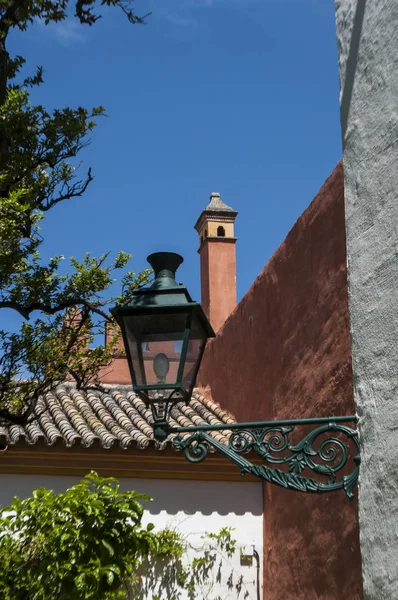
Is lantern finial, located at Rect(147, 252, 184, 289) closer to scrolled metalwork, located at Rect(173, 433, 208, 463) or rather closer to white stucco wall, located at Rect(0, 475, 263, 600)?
scrolled metalwork, located at Rect(173, 433, 208, 463)

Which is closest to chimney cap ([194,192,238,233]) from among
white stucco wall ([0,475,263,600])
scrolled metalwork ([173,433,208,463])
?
white stucco wall ([0,475,263,600])

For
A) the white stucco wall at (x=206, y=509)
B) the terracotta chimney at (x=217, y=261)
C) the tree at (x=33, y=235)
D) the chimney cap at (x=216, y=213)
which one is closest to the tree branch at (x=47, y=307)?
the tree at (x=33, y=235)

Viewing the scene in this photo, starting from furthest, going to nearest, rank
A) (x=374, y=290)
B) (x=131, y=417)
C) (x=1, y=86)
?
(x=131, y=417) < (x=1, y=86) < (x=374, y=290)

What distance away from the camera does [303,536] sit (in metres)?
8.59

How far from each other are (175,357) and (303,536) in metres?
4.92

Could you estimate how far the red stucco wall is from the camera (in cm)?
781

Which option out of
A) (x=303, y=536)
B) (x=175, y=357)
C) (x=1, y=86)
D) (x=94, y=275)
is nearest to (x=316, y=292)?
(x=303, y=536)

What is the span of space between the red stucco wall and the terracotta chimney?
9.94 ft

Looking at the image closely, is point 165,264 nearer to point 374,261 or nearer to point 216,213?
point 374,261

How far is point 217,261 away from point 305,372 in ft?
18.9

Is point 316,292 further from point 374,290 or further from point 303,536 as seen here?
point 374,290

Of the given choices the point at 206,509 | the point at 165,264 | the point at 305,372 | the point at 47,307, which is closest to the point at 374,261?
the point at 165,264

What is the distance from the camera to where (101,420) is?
1042 cm

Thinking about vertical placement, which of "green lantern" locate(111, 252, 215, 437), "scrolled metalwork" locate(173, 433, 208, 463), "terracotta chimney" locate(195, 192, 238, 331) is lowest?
"scrolled metalwork" locate(173, 433, 208, 463)
